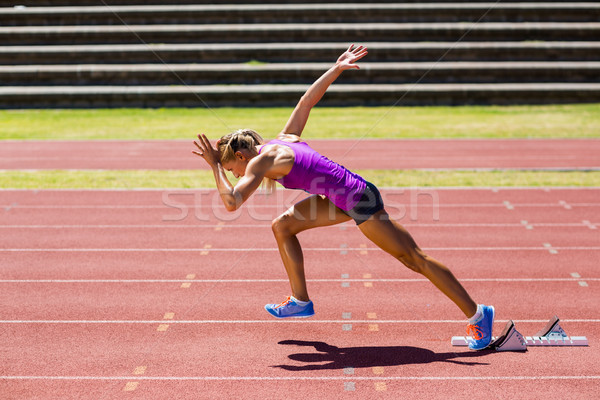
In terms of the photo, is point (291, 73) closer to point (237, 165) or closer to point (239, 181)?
point (237, 165)

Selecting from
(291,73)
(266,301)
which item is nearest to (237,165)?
(266,301)

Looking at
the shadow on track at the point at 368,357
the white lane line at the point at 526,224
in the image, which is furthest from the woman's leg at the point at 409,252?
the white lane line at the point at 526,224

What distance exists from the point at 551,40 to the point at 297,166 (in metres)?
21.2

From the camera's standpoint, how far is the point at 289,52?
23469mm

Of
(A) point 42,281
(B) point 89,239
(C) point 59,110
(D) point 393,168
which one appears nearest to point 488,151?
(D) point 393,168

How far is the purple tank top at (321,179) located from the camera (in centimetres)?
504

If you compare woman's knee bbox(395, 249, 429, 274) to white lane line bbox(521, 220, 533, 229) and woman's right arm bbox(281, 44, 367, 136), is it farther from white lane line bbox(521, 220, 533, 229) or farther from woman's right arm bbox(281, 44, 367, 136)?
white lane line bbox(521, 220, 533, 229)

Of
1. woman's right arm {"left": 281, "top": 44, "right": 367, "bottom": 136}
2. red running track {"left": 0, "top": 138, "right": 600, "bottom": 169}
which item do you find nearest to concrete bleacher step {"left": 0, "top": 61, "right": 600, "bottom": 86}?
red running track {"left": 0, "top": 138, "right": 600, "bottom": 169}

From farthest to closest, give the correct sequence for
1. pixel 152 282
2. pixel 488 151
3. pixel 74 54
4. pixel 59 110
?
pixel 74 54 → pixel 59 110 → pixel 488 151 → pixel 152 282

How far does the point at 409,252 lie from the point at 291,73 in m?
18.3

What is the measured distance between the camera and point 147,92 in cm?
2220

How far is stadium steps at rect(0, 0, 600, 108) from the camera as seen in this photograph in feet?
73.0

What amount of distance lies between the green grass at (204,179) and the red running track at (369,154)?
2.77 ft

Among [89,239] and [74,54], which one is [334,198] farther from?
[74,54]
